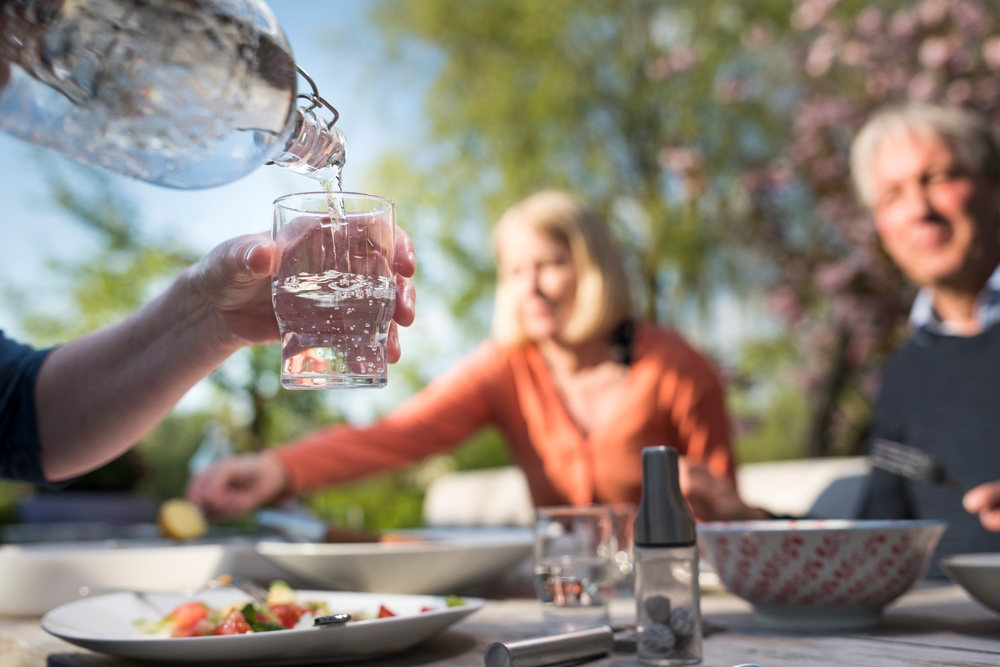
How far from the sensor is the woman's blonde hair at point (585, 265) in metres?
2.61

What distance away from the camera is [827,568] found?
897 millimetres

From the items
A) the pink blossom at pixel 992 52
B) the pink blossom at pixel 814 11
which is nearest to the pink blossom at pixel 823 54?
the pink blossom at pixel 814 11

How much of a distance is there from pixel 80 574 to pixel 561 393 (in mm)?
1808

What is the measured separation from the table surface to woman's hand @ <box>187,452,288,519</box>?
0.81m

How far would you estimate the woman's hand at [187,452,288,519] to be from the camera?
198 cm

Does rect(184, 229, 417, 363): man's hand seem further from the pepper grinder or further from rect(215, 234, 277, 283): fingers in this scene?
the pepper grinder

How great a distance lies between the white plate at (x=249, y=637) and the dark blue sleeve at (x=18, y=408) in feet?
0.74

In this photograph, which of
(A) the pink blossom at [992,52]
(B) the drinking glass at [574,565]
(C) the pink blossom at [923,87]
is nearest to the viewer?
Result: (B) the drinking glass at [574,565]

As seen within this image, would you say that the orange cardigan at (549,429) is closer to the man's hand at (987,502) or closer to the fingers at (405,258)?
the man's hand at (987,502)

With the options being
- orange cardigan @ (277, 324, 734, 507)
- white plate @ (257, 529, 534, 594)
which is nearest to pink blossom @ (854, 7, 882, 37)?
orange cardigan @ (277, 324, 734, 507)

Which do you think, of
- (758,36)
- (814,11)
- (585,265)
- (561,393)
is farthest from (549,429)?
(758,36)

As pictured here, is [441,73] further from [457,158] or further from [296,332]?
[296,332]

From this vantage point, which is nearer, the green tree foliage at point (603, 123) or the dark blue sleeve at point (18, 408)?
the dark blue sleeve at point (18, 408)

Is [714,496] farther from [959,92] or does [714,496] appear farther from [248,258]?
[959,92]
